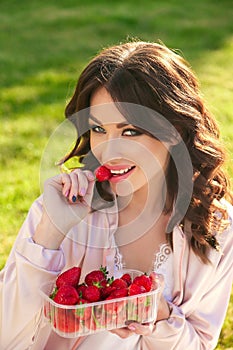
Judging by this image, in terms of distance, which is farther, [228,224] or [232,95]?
[232,95]

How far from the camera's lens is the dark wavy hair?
2.29 metres

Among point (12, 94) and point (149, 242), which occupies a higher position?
point (149, 242)

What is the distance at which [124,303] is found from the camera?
2.08 metres

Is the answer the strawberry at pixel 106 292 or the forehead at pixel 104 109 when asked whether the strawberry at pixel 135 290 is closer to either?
the strawberry at pixel 106 292

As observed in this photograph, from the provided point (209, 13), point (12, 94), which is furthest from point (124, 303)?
point (209, 13)

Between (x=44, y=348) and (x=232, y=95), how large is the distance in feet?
13.5

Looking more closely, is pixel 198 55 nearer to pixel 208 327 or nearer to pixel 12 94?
pixel 12 94

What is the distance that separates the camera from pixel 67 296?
6.81 feet

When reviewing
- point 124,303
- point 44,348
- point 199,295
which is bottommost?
point 44,348

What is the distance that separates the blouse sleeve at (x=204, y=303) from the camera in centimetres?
239

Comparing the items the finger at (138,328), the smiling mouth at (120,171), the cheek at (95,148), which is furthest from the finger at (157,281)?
the cheek at (95,148)

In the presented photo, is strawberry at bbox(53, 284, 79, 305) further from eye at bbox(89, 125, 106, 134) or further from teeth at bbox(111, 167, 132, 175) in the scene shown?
eye at bbox(89, 125, 106, 134)

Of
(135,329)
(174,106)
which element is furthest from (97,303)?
(174,106)

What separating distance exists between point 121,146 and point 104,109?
0.12 meters
